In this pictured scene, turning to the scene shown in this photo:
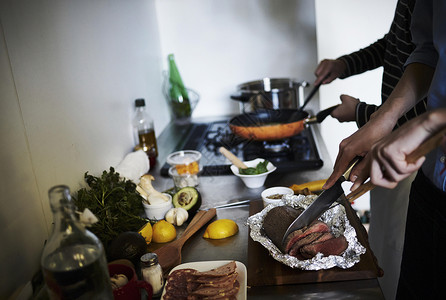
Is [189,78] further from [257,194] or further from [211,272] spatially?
[211,272]

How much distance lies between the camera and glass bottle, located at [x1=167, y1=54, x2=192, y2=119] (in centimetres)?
244

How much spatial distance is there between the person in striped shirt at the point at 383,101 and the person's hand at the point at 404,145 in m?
0.58

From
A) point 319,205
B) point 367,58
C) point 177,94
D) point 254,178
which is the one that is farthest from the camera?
point 177,94

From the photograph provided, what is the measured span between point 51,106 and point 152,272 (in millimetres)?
564

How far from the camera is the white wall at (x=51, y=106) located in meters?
1.04

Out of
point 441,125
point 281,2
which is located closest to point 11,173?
point 441,125

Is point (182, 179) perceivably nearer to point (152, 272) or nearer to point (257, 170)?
point (257, 170)

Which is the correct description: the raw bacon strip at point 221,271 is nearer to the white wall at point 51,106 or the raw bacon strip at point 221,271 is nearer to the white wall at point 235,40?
the white wall at point 51,106

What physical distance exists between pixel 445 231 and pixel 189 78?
1.78 meters

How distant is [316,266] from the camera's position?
0.98 metres

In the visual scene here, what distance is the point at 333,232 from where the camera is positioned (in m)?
1.12

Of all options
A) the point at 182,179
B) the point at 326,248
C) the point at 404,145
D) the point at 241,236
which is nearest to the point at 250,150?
the point at 182,179

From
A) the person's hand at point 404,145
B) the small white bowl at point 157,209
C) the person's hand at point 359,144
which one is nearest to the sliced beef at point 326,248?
the person's hand at point 359,144

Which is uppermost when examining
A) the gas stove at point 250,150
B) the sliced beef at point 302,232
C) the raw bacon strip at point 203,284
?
the sliced beef at point 302,232
